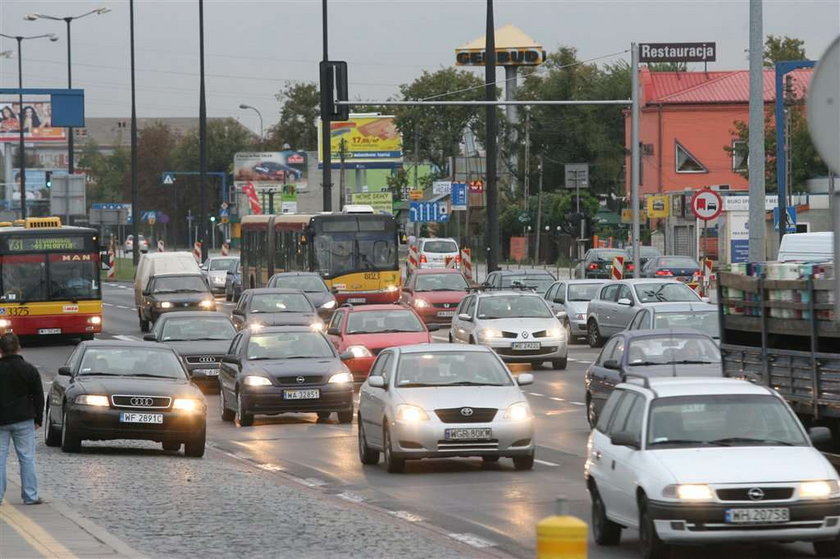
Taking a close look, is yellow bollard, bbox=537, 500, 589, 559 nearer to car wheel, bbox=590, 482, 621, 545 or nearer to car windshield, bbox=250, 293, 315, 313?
car wheel, bbox=590, 482, 621, 545

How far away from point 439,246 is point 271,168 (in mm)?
74369

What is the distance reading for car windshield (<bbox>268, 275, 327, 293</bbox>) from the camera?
46719 millimetres

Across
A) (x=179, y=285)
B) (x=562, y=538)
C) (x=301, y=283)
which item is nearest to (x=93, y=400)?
(x=562, y=538)

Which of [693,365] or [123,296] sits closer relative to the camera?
[693,365]

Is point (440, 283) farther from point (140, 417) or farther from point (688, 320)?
point (140, 417)

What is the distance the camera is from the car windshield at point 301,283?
153 ft

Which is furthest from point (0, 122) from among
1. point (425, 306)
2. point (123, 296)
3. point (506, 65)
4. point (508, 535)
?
point (508, 535)

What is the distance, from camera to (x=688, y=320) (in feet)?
96.5

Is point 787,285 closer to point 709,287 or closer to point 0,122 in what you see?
point 709,287

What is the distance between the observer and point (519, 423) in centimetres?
1981

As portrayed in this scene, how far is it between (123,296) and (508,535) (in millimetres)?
66756

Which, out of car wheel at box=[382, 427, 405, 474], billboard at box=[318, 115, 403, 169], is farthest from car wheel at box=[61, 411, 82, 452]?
billboard at box=[318, 115, 403, 169]

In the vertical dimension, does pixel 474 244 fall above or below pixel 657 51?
below

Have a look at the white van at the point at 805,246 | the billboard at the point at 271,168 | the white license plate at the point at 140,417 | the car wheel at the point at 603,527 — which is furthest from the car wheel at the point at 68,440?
the billboard at the point at 271,168
